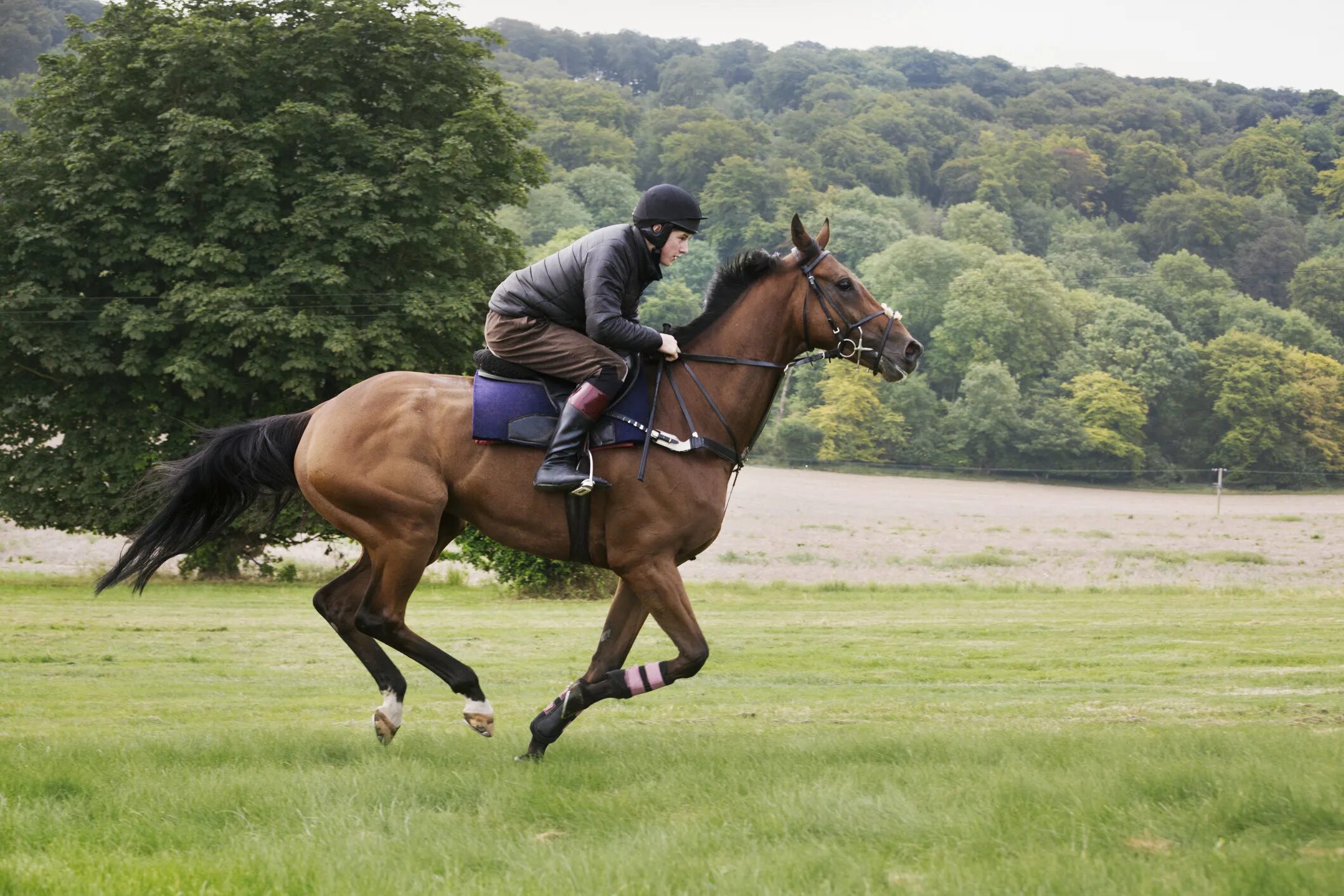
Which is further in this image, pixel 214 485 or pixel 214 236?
pixel 214 236

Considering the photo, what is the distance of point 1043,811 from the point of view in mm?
5711

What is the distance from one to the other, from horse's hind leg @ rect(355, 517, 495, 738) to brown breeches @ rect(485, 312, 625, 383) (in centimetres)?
125

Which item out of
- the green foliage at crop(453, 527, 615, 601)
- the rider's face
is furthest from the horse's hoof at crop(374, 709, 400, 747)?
the green foliage at crop(453, 527, 615, 601)

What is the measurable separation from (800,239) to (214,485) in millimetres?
4522

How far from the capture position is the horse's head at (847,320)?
832cm

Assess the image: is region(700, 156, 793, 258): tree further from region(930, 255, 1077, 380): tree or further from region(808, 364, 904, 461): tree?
region(808, 364, 904, 461): tree

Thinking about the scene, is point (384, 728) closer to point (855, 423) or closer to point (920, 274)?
point (855, 423)

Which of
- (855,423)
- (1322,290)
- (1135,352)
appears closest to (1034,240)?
(1322,290)

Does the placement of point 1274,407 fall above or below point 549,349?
above

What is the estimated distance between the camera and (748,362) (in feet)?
27.3

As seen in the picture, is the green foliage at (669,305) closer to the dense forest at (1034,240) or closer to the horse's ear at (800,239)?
the dense forest at (1034,240)

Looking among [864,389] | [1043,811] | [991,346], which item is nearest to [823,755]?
[1043,811]

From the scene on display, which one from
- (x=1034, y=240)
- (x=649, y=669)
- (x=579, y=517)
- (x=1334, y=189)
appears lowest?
(x=649, y=669)

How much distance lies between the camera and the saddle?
316 inches
